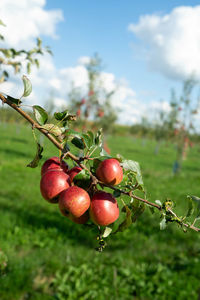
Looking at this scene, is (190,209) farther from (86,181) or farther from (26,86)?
(26,86)

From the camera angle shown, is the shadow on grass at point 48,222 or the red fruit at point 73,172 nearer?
the red fruit at point 73,172

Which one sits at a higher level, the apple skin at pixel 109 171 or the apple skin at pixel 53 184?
the apple skin at pixel 109 171

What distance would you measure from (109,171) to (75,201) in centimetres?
12

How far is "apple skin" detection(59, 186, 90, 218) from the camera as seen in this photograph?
0.67 m

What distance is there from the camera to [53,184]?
72 cm

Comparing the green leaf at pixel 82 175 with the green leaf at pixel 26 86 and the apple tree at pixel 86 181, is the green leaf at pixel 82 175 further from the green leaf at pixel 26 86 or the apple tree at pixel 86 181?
the green leaf at pixel 26 86

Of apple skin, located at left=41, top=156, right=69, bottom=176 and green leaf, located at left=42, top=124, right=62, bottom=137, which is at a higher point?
green leaf, located at left=42, top=124, right=62, bottom=137

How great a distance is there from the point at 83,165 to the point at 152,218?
4.97 meters

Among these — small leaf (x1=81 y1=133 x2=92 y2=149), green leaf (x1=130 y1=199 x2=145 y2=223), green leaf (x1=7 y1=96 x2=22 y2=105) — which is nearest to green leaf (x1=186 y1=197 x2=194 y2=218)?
green leaf (x1=130 y1=199 x2=145 y2=223)

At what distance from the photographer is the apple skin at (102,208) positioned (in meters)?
0.70

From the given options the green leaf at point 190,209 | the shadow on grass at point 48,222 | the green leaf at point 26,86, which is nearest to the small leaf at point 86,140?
the green leaf at point 26,86

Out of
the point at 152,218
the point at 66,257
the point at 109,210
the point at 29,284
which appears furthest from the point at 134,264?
the point at 109,210

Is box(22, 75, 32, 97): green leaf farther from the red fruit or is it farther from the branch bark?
the red fruit

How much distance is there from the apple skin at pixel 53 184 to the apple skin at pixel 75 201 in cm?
2
